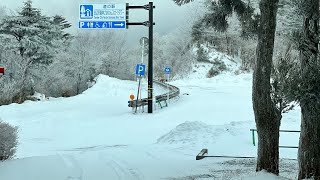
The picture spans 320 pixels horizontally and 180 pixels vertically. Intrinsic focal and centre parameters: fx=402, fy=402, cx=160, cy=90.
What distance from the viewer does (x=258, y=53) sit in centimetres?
636

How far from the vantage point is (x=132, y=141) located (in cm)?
1402

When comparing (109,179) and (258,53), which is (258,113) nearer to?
(258,53)

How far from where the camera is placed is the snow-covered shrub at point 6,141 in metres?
8.59

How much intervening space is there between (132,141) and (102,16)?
981cm

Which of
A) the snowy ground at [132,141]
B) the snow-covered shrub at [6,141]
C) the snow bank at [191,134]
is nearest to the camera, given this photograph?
the snowy ground at [132,141]

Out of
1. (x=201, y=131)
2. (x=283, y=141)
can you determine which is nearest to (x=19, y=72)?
(x=201, y=131)

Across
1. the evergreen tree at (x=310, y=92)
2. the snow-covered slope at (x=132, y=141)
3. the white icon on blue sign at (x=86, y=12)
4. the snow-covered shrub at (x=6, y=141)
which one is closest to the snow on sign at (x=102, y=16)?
the white icon on blue sign at (x=86, y=12)

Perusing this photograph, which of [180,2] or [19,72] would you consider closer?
[180,2]

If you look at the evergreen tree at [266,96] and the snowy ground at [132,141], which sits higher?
the evergreen tree at [266,96]

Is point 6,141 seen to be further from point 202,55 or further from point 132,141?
point 202,55

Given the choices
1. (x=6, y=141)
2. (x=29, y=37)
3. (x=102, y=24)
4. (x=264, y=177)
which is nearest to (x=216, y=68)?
(x=29, y=37)

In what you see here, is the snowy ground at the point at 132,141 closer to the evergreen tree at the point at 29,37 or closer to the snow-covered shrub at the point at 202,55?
the evergreen tree at the point at 29,37

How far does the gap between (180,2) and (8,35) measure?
27.0m

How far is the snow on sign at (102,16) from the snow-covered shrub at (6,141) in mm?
13472
